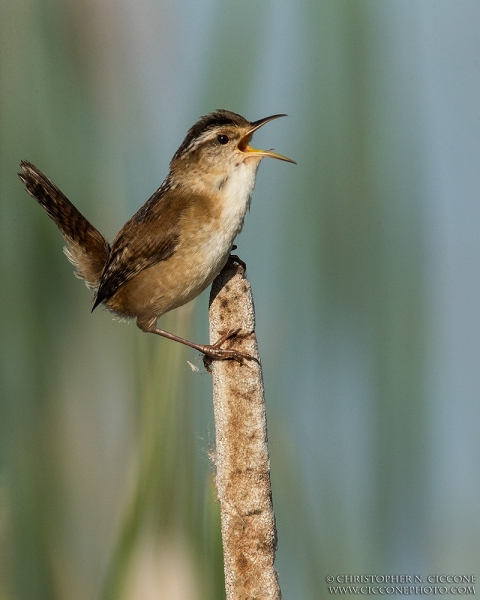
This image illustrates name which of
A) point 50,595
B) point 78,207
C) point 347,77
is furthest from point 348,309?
point 50,595

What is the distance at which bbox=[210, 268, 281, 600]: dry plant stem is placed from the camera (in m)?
1.56

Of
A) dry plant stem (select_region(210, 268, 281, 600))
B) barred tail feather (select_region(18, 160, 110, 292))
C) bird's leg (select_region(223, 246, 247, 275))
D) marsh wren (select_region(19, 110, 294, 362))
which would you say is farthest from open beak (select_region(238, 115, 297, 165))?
dry plant stem (select_region(210, 268, 281, 600))

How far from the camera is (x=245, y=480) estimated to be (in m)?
1.58

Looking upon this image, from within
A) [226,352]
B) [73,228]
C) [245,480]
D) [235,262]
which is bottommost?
[245,480]

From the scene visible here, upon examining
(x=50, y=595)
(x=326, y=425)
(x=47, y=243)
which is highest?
(x=47, y=243)

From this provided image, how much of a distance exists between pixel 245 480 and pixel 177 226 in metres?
1.02

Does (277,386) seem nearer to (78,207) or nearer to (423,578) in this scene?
(423,578)

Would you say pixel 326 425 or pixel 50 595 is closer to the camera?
pixel 50 595

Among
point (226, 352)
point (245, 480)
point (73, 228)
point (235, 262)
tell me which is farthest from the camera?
point (73, 228)

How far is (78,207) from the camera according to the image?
7.77 ft

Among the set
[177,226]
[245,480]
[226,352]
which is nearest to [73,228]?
[177,226]

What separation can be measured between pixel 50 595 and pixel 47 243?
3.25 feet

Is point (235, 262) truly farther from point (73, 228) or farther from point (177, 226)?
point (73, 228)

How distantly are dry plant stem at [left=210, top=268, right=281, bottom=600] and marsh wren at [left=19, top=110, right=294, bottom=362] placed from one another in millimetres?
592
